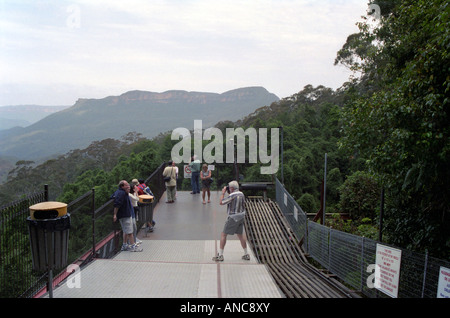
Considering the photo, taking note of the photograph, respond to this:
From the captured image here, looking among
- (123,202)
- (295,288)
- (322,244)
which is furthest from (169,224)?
(295,288)

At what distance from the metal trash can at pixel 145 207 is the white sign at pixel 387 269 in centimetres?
521

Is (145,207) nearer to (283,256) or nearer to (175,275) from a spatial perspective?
(283,256)

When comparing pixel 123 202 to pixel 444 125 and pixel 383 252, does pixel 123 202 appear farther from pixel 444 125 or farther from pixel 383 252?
pixel 444 125

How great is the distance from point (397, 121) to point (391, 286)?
220 cm

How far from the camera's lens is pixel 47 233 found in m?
4.35

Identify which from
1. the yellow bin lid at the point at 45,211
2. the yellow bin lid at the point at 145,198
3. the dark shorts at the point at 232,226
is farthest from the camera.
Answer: the yellow bin lid at the point at 145,198

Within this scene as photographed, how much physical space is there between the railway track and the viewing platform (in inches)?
22.1

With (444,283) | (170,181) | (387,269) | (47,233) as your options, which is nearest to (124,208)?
(47,233)

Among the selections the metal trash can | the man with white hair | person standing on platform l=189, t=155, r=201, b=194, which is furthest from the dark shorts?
person standing on platform l=189, t=155, r=201, b=194

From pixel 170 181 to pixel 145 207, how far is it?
3.49 meters

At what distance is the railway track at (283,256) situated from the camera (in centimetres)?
602

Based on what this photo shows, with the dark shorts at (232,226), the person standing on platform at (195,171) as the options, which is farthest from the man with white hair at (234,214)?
the person standing on platform at (195,171)

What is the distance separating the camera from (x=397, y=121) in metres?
5.35

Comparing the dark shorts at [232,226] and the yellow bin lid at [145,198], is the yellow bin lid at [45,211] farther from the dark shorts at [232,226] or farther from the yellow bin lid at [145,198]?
the yellow bin lid at [145,198]
